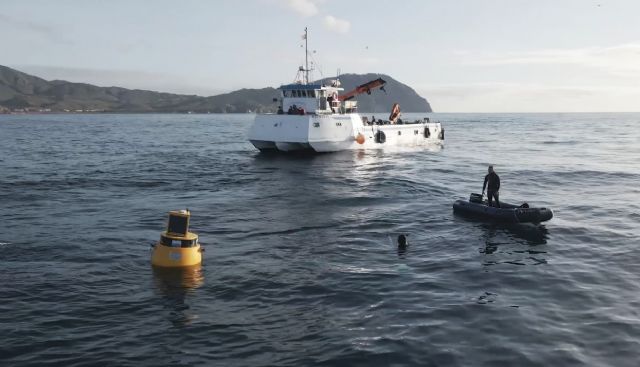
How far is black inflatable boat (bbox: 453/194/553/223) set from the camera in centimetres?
2492

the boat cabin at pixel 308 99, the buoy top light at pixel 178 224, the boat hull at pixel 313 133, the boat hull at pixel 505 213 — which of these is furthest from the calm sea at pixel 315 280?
the boat cabin at pixel 308 99

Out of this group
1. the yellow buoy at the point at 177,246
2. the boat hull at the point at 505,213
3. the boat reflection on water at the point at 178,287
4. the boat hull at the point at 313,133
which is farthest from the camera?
the boat hull at the point at 313,133

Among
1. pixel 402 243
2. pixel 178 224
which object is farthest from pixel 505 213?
pixel 178 224

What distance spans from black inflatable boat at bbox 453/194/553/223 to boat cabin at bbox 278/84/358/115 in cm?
2831

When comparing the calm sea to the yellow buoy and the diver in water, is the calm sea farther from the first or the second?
the yellow buoy

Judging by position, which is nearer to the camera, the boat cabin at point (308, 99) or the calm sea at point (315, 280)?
the calm sea at point (315, 280)

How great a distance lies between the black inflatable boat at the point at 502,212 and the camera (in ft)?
81.8

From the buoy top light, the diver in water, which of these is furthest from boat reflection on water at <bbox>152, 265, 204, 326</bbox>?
the diver in water

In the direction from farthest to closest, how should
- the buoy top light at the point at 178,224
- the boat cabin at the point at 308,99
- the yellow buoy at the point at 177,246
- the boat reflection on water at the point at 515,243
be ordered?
the boat cabin at the point at 308,99
the boat reflection on water at the point at 515,243
the buoy top light at the point at 178,224
the yellow buoy at the point at 177,246

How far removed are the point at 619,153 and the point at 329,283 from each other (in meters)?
63.8

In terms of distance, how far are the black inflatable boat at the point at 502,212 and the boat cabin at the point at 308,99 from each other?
28.3m

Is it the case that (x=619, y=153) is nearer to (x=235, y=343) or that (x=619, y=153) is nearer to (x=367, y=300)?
(x=367, y=300)

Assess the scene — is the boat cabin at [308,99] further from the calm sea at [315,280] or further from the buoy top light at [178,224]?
the buoy top light at [178,224]

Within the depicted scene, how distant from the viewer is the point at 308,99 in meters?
54.6
